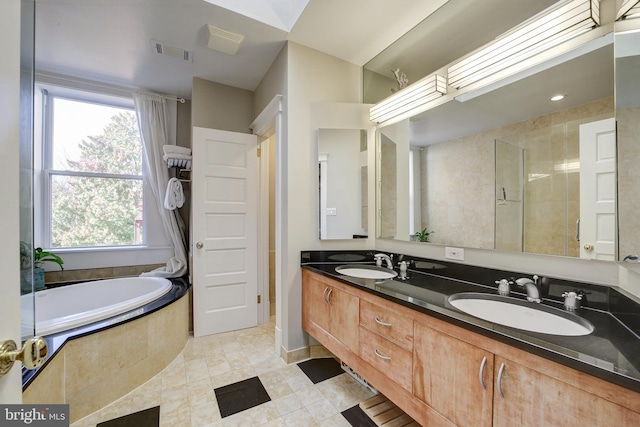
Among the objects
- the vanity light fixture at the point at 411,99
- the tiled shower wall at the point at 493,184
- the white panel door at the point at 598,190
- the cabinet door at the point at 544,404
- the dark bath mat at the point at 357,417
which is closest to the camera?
the cabinet door at the point at 544,404

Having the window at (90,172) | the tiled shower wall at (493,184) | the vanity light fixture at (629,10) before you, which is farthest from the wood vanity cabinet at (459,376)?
the window at (90,172)

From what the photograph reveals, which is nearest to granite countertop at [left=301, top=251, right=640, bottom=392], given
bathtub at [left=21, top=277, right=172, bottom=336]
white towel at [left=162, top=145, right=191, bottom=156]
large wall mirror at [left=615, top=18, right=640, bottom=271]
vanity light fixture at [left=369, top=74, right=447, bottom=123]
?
large wall mirror at [left=615, top=18, right=640, bottom=271]

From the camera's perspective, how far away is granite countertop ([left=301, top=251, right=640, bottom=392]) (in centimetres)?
71

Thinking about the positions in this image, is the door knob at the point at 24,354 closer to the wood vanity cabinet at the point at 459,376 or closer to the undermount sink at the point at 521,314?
the wood vanity cabinet at the point at 459,376

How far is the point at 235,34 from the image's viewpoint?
6.83 ft

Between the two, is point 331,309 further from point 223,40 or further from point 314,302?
point 223,40

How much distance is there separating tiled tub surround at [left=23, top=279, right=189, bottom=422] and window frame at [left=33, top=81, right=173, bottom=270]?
1.17 m

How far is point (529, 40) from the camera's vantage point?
1.32m

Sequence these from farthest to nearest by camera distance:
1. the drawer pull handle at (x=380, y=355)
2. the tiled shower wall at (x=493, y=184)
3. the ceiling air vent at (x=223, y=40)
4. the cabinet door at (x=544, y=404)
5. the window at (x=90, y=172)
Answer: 1. the window at (x=90, y=172)
2. the ceiling air vent at (x=223, y=40)
3. the drawer pull handle at (x=380, y=355)
4. the tiled shower wall at (x=493, y=184)
5. the cabinet door at (x=544, y=404)

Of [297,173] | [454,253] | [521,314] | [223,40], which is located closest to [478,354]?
[521,314]

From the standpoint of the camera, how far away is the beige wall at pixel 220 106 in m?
2.72

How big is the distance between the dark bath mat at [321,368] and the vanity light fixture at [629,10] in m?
2.41

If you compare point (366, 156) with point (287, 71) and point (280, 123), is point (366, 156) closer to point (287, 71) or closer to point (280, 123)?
point (280, 123)

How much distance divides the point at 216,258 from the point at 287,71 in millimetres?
1883
